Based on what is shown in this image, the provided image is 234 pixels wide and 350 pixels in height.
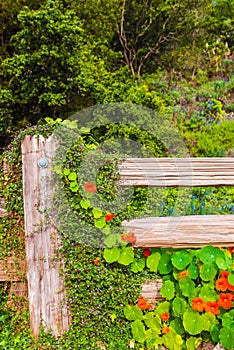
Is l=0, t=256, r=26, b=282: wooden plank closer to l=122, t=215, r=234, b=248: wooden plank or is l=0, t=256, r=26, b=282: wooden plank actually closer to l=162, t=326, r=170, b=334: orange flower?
l=122, t=215, r=234, b=248: wooden plank

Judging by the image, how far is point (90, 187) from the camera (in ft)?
8.59

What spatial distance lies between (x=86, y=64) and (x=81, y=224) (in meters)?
3.59

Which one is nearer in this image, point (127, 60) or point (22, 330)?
point (22, 330)

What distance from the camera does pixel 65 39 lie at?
499 centimetres

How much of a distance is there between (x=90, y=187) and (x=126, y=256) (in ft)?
1.56

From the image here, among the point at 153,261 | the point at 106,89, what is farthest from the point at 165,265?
the point at 106,89

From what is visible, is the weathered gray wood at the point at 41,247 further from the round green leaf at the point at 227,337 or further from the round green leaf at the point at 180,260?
the round green leaf at the point at 227,337

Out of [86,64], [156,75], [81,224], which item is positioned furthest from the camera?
[156,75]

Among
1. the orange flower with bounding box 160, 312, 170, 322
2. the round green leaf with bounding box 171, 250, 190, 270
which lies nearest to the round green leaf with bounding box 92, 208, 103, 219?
the round green leaf with bounding box 171, 250, 190, 270

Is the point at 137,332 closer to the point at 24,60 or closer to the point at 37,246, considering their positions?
the point at 37,246

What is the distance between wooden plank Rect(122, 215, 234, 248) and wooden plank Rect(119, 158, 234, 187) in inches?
9.0

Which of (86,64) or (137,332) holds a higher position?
(86,64)

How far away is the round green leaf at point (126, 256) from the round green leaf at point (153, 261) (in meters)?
0.12

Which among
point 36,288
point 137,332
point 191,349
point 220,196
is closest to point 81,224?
point 36,288
